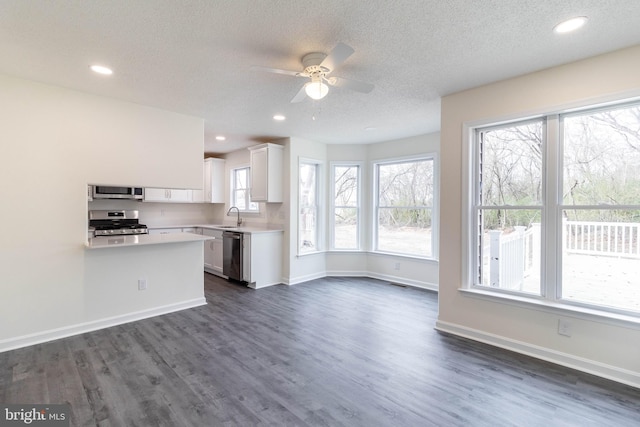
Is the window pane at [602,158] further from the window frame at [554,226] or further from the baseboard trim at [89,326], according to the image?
the baseboard trim at [89,326]

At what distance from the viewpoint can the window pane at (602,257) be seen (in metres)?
2.45

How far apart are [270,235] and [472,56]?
3.88 meters

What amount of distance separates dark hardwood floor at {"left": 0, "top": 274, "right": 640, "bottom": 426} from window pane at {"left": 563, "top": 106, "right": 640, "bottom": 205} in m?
1.49

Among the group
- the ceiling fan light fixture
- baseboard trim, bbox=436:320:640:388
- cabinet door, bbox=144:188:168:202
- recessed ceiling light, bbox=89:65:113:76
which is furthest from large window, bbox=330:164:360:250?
recessed ceiling light, bbox=89:65:113:76

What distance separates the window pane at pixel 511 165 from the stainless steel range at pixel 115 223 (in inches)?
222

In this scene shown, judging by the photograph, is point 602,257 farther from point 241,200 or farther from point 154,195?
point 154,195

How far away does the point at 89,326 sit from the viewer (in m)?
3.27

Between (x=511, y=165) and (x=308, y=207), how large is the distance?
11.2 ft

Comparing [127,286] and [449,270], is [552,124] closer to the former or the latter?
[449,270]

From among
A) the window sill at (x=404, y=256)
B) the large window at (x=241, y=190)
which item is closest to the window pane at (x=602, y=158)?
the window sill at (x=404, y=256)

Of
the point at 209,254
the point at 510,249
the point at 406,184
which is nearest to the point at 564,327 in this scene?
the point at 510,249

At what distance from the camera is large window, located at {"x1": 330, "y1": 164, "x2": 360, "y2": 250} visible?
5.89 m

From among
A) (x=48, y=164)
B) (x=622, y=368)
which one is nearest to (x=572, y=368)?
(x=622, y=368)

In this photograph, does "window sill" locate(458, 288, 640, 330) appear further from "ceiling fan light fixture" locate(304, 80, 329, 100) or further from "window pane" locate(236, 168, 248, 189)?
"window pane" locate(236, 168, 248, 189)
